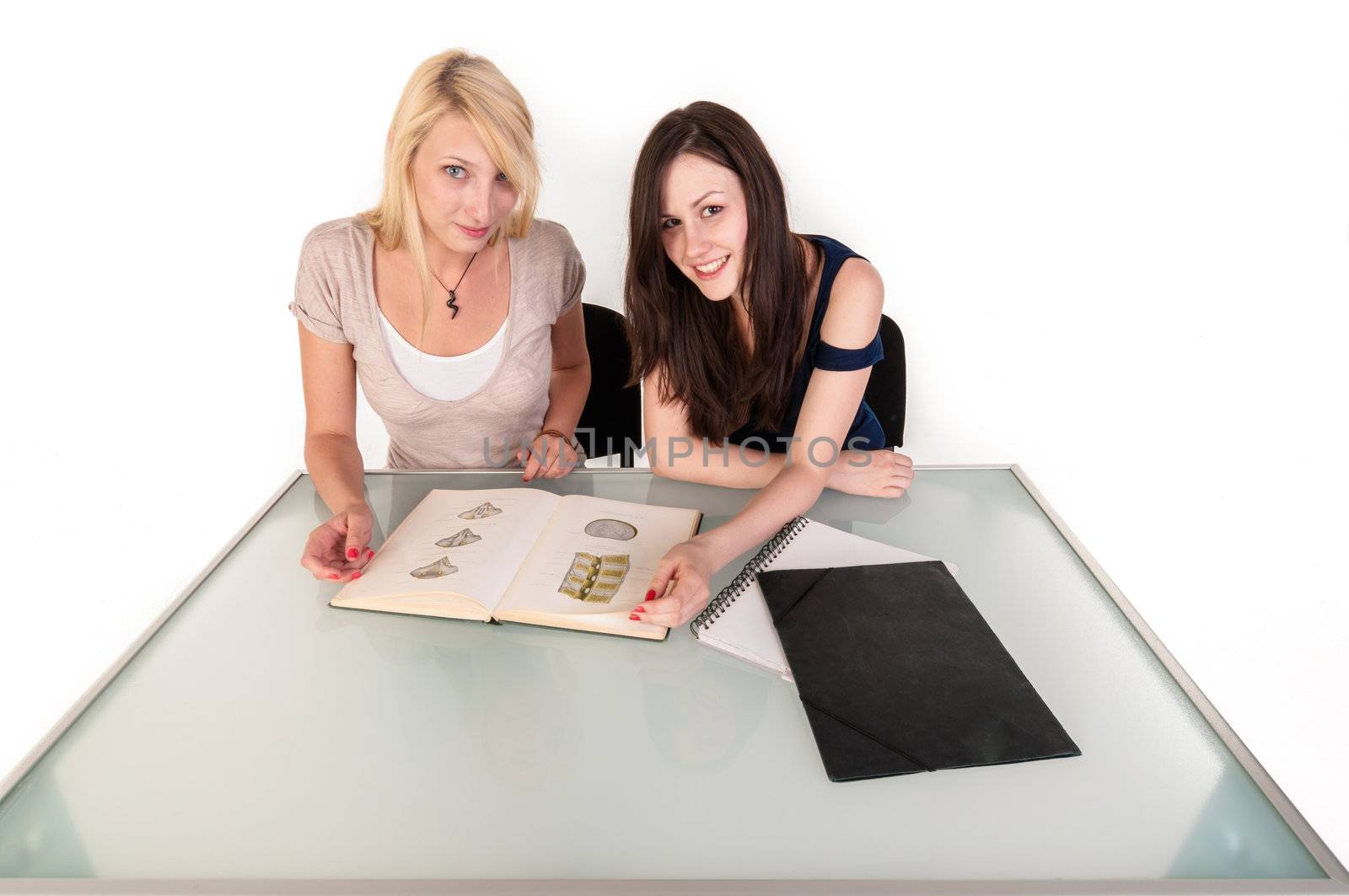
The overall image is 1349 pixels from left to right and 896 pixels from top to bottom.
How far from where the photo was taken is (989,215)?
2322 millimetres

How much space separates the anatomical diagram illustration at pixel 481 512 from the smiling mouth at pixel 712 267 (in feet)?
1.72

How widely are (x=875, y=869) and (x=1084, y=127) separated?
208cm

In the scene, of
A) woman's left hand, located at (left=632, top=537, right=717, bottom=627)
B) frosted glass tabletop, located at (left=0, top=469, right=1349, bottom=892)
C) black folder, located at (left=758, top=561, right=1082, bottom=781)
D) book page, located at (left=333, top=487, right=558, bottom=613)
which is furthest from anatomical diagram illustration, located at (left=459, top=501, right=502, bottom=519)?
black folder, located at (left=758, top=561, right=1082, bottom=781)

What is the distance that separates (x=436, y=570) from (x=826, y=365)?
0.73m

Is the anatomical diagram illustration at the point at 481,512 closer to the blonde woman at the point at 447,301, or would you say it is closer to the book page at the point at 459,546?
the book page at the point at 459,546

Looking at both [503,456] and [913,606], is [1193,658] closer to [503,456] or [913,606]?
[913,606]

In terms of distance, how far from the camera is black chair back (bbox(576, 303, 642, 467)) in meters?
2.01

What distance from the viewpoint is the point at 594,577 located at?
118cm

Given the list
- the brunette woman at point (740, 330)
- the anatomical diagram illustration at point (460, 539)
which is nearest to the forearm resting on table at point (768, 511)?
the brunette woman at point (740, 330)

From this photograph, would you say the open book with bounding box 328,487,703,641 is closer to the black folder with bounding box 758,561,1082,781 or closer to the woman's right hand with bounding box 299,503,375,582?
the woman's right hand with bounding box 299,503,375,582

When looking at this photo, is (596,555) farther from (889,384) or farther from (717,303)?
(889,384)

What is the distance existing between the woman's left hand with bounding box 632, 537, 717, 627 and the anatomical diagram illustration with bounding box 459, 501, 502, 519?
0.33 meters

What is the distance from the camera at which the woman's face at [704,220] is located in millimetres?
1377

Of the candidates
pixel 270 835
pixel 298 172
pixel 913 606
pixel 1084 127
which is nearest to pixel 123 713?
pixel 270 835
